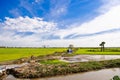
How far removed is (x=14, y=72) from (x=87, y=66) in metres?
8.44

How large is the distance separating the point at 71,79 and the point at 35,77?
343 centimetres

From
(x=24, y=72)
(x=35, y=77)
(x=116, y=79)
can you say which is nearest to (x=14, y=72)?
(x=24, y=72)

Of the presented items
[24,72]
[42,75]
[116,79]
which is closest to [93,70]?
[42,75]

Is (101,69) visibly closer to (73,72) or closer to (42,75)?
(73,72)

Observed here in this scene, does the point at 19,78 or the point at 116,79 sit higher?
the point at 116,79

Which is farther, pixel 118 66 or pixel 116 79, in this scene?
pixel 118 66

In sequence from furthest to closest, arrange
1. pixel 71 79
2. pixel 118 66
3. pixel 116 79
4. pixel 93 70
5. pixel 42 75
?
pixel 118 66 < pixel 93 70 < pixel 42 75 < pixel 71 79 < pixel 116 79

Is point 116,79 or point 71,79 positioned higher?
point 116,79

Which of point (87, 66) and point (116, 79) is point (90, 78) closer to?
point (87, 66)

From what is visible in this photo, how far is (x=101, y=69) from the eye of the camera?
23219 mm

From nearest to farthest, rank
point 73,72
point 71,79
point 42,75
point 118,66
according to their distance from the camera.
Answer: point 71,79 → point 42,75 → point 73,72 → point 118,66

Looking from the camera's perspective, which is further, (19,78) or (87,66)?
(87,66)

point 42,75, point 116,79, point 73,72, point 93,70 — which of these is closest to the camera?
point 116,79

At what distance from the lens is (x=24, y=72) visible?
18.8m
